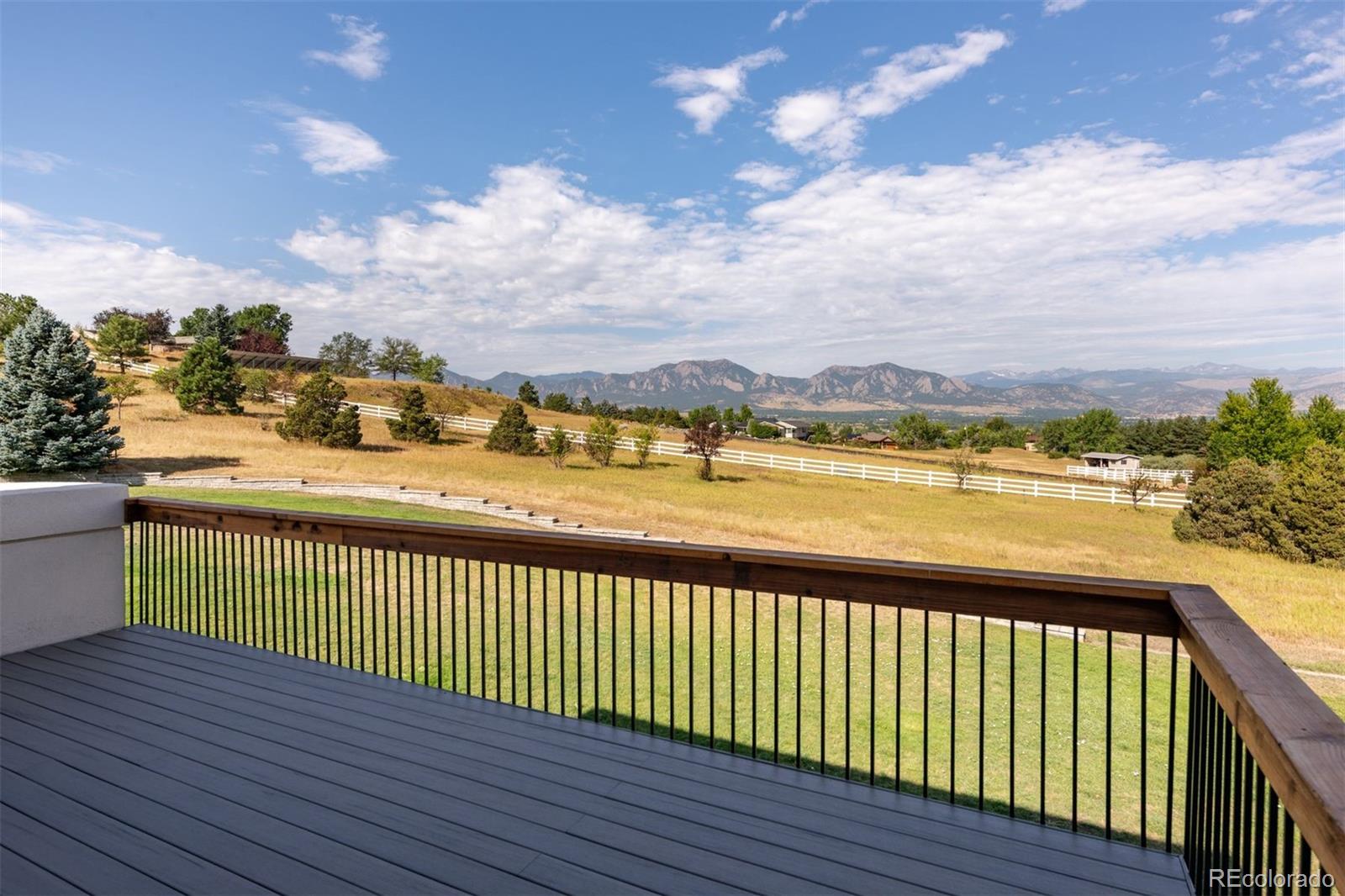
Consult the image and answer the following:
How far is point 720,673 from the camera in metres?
7.12

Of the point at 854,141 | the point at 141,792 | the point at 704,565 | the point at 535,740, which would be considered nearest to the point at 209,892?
the point at 141,792

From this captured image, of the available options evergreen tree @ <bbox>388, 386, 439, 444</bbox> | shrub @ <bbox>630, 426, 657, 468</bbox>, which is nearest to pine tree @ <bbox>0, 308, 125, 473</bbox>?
evergreen tree @ <bbox>388, 386, 439, 444</bbox>

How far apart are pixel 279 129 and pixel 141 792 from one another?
18225mm

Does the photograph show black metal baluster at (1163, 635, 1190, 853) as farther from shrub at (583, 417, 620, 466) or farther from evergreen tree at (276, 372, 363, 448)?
evergreen tree at (276, 372, 363, 448)

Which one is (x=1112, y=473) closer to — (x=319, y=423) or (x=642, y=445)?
(x=642, y=445)

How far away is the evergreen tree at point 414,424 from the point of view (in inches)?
1073

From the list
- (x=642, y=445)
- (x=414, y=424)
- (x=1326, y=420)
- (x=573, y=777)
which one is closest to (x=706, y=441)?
(x=642, y=445)

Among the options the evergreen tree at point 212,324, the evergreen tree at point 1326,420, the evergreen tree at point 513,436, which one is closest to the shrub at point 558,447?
the evergreen tree at point 513,436

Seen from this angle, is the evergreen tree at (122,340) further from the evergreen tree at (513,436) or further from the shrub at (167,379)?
the evergreen tree at (513,436)

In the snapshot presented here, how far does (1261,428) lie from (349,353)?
67.7 m

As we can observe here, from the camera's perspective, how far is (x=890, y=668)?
24.6ft

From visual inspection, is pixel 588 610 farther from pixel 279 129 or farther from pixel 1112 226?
pixel 1112 226

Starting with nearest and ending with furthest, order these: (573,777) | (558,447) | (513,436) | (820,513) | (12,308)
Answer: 1. (573,777)
2. (820,513)
3. (558,447)
4. (513,436)
5. (12,308)

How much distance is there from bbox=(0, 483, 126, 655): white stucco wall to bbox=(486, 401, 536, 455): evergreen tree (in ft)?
75.6
